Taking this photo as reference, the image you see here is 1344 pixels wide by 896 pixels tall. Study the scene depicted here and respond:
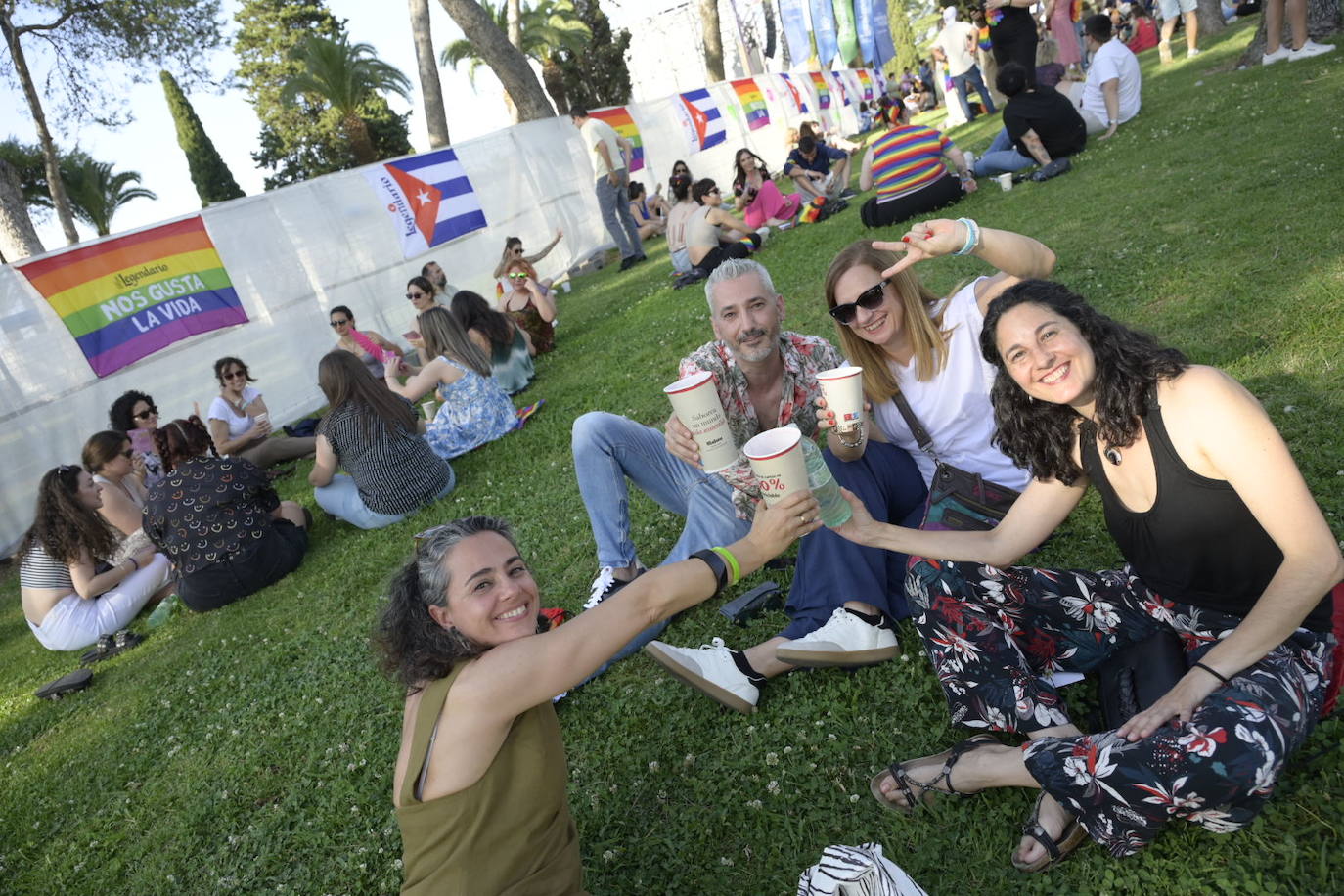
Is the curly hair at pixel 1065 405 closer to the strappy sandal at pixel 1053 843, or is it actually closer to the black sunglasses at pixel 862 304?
the black sunglasses at pixel 862 304

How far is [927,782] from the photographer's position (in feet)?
7.87

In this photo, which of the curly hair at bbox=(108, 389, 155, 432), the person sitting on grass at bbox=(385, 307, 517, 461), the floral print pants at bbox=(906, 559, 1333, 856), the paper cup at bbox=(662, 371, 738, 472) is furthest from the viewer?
the curly hair at bbox=(108, 389, 155, 432)

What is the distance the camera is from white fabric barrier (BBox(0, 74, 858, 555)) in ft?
27.5

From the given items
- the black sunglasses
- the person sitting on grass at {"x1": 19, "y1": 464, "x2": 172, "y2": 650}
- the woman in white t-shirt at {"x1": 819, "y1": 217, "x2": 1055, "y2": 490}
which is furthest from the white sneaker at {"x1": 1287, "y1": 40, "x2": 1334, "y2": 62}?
the person sitting on grass at {"x1": 19, "y1": 464, "x2": 172, "y2": 650}

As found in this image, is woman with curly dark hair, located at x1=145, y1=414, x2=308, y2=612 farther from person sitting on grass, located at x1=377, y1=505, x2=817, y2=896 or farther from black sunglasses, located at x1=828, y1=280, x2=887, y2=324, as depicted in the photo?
black sunglasses, located at x1=828, y1=280, x2=887, y2=324

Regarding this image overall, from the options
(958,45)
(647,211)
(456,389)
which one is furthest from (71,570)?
(958,45)

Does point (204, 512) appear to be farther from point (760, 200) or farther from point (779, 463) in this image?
point (760, 200)

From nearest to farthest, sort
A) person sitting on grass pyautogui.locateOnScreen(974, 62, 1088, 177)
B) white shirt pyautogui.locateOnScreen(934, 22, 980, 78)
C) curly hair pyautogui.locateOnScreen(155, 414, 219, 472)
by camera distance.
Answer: curly hair pyautogui.locateOnScreen(155, 414, 219, 472)
person sitting on grass pyautogui.locateOnScreen(974, 62, 1088, 177)
white shirt pyautogui.locateOnScreen(934, 22, 980, 78)

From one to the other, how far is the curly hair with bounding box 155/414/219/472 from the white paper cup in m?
5.56

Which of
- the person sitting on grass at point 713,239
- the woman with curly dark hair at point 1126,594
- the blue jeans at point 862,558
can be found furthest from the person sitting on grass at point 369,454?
the person sitting on grass at point 713,239

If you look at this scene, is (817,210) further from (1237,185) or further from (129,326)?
(129,326)

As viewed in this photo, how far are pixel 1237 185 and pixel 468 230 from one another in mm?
10114

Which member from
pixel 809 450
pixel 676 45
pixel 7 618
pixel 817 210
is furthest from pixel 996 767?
pixel 676 45

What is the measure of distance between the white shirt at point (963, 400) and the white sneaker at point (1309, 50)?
34.3 ft
